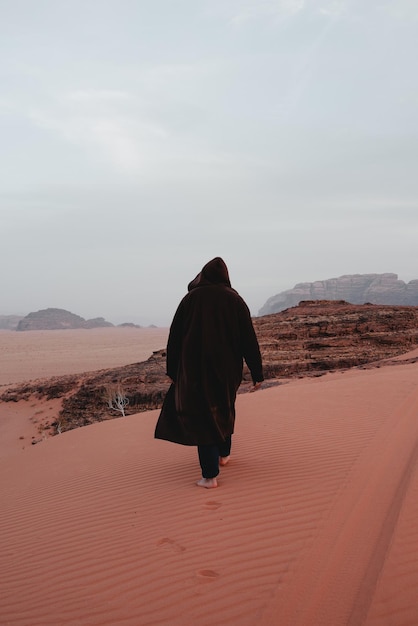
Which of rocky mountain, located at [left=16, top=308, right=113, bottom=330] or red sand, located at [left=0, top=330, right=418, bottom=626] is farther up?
rocky mountain, located at [left=16, top=308, right=113, bottom=330]

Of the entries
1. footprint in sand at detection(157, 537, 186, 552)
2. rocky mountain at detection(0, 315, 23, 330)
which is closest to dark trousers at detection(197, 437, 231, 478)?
footprint in sand at detection(157, 537, 186, 552)

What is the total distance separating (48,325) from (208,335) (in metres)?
125

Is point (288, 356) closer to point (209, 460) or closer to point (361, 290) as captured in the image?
point (209, 460)

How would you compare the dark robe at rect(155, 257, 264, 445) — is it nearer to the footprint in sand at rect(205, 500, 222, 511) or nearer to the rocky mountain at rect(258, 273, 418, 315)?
the footprint in sand at rect(205, 500, 222, 511)

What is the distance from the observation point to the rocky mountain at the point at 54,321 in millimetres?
121750

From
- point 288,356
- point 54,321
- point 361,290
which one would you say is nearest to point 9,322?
point 54,321

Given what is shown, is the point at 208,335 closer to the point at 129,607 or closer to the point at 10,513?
the point at 129,607

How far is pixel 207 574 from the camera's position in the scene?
270cm

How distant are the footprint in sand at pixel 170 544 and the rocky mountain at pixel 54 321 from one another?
4889 inches

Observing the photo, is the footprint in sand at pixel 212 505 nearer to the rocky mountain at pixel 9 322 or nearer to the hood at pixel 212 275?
the hood at pixel 212 275

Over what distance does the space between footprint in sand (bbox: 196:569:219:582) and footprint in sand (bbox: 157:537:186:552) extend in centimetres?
32

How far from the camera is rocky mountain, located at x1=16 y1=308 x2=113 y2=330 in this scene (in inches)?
4793

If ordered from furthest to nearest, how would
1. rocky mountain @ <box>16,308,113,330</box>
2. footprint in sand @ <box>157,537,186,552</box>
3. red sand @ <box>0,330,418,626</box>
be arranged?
rocky mountain @ <box>16,308,113,330</box> < footprint in sand @ <box>157,537,186,552</box> < red sand @ <box>0,330,418,626</box>

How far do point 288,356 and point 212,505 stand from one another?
55.4 ft
